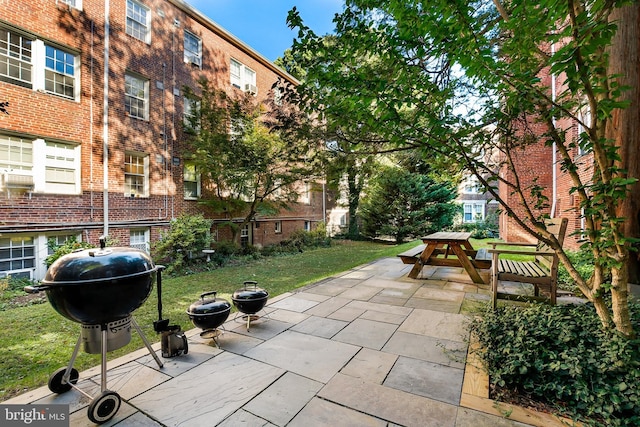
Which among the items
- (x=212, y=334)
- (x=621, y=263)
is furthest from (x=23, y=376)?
(x=621, y=263)

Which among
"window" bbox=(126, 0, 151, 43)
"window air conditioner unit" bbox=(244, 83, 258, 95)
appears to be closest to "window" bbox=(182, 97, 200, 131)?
"window" bbox=(126, 0, 151, 43)

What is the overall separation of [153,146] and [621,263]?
34.8ft

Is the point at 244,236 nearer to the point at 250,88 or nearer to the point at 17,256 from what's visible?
the point at 250,88

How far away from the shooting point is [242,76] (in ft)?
41.7

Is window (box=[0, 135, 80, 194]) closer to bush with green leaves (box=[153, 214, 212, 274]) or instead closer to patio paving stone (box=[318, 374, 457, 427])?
bush with green leaves (box=[153, 214, 212, 274])

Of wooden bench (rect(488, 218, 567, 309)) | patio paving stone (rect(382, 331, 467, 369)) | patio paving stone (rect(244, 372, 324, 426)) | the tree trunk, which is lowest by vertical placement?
patio paving stone (rect(382, 331, 467, 369))

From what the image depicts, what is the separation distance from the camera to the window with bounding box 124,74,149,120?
28.3ft

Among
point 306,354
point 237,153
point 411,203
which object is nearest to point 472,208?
point 411,203

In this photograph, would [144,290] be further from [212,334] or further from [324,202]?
[324,202]

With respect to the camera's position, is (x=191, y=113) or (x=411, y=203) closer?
(x=191, y=113)

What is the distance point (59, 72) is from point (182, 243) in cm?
523

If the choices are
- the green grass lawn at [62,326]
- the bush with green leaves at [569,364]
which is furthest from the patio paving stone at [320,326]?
the bush with green leaves at [569,364]

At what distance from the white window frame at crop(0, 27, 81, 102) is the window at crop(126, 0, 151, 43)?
2.12 meters

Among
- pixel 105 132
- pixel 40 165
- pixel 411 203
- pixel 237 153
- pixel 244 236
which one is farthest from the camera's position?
pixel 411 203
